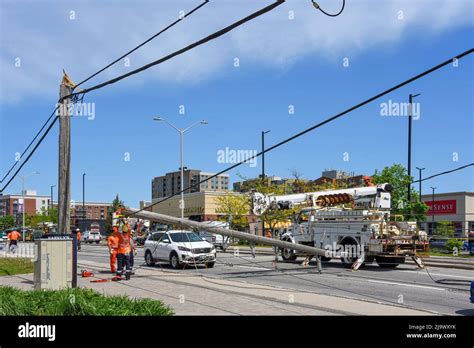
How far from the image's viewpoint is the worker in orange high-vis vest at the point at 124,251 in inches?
656

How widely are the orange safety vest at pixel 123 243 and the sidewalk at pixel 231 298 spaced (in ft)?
3.04

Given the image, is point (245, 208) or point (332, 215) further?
point (245, 208)

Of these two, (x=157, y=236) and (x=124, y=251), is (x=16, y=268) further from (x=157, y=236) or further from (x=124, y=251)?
(x=124, y=251)

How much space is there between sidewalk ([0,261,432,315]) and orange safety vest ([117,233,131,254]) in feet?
3.04

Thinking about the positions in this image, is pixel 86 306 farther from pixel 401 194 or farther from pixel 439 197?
pixel 439 197

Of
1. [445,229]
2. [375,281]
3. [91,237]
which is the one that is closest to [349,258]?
[375,281]

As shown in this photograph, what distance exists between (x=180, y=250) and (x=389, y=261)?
27.0ft

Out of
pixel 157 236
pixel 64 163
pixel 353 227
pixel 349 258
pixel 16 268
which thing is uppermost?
pixel 64 163

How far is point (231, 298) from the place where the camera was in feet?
39.8

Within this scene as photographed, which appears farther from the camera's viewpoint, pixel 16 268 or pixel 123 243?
pixel 16 268

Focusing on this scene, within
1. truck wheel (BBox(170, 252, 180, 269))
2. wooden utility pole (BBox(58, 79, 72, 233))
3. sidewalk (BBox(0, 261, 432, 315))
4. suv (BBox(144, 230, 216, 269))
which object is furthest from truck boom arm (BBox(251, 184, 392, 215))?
wooden utility pole (BBox(58, 79, 72, 233))

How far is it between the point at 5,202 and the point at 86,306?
643ft
